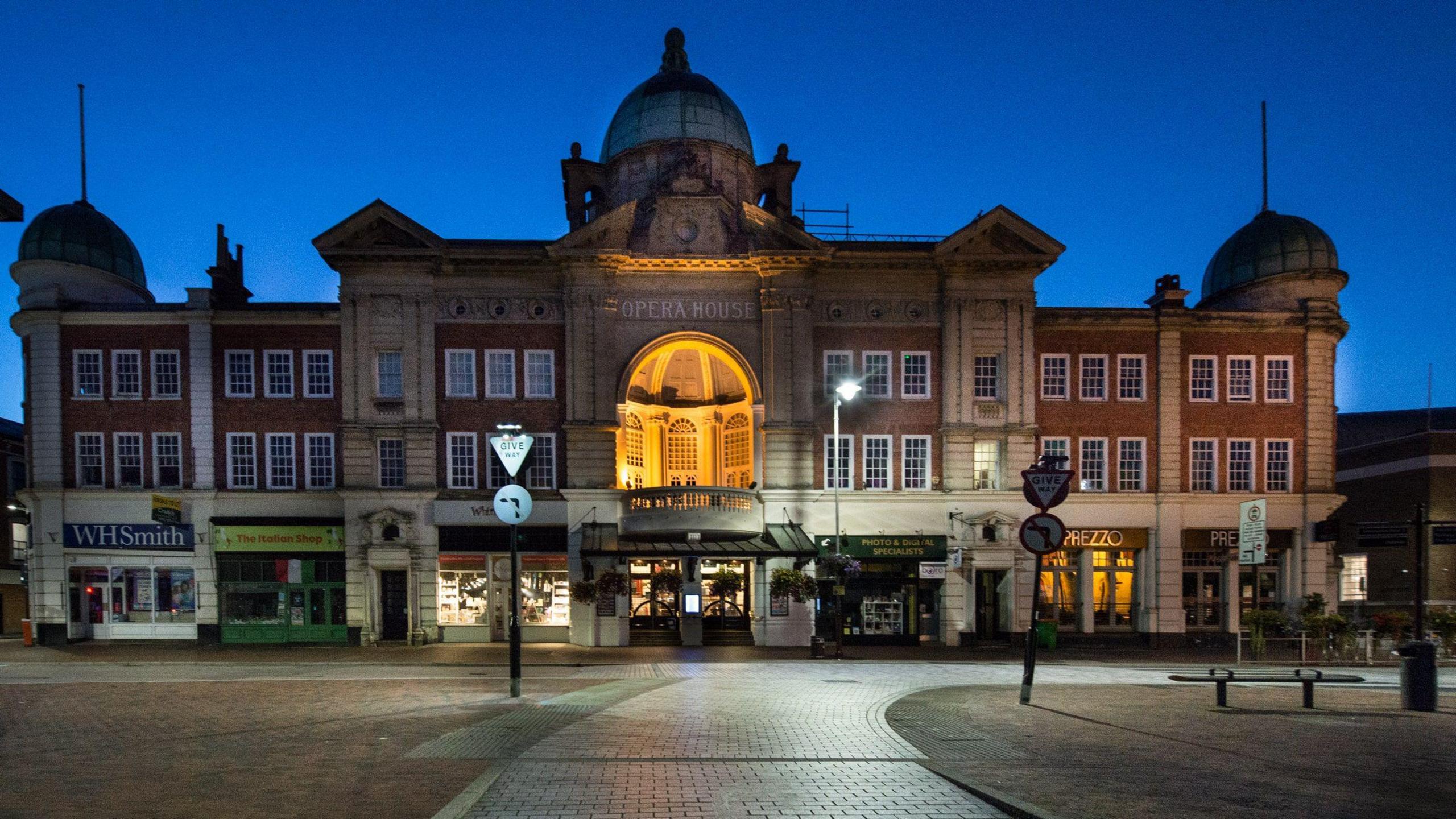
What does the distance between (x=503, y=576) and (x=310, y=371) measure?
10.6 metres

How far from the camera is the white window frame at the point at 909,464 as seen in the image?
3155cm

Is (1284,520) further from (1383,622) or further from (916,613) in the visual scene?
(916,613)

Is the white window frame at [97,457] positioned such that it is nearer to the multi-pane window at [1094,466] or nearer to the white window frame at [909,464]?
the white window frame at [909,464]

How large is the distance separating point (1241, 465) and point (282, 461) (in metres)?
35.8

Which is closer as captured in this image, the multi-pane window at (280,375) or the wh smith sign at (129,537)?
the wh smith sign at (129,537)

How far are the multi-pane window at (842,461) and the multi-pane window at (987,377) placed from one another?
5.07 m

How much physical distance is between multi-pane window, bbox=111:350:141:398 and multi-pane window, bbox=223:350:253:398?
10.7ft

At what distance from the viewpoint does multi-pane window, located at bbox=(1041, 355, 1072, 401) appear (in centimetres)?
3231

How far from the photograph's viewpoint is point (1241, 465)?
32.5 metres

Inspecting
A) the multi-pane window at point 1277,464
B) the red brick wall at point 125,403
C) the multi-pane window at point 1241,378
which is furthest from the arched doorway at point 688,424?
the multi-pane window at point 1277,464

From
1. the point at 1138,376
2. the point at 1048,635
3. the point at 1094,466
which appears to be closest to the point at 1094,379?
the point at 1138,376

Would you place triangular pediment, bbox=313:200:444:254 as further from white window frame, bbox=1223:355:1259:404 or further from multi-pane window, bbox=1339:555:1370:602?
multi-pane window, bbox=1339:555:1370:602

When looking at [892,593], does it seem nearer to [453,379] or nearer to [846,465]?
[846,465]

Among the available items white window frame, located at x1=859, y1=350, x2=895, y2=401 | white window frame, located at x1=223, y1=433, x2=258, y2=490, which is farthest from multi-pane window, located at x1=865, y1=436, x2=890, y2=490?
white window frame, located at x1=223, y1=433, x2=258, y2=490
